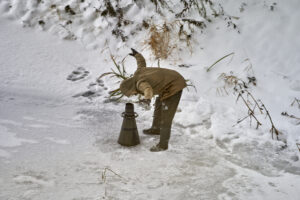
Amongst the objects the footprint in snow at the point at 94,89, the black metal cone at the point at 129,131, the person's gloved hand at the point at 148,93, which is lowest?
the black metal cone at the point at 129,131

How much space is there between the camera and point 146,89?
2.61 m

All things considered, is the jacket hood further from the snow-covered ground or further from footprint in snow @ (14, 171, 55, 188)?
footprint in snow @ (14, 171, 55, 188)

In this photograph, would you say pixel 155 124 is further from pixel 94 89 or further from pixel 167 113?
pixel 94 89

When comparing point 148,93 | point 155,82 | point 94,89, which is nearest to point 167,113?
point 155,82

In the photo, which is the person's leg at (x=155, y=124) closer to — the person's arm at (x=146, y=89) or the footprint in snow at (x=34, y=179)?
the person's arm at (x=146, y=89)

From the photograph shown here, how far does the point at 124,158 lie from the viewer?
2.83 m

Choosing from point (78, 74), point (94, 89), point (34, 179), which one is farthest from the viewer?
point (78, 74)

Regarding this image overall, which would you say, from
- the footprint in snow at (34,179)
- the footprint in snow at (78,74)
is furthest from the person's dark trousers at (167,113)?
the footprint in snow at (78,74)

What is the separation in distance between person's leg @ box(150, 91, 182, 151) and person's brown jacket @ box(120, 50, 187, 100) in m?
0.08

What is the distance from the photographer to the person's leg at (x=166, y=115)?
9.68ft

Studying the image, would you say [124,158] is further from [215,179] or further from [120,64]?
[120,64]

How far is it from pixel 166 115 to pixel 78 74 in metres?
2.65

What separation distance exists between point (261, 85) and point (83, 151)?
10.1 feet

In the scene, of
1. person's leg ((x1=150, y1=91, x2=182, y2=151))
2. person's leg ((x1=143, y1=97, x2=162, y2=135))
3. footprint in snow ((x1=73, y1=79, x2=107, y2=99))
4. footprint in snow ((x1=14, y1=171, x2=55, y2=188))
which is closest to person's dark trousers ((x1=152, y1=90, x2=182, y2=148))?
person's leg ((x1=150, y1=91, x2=182, y2=151))
